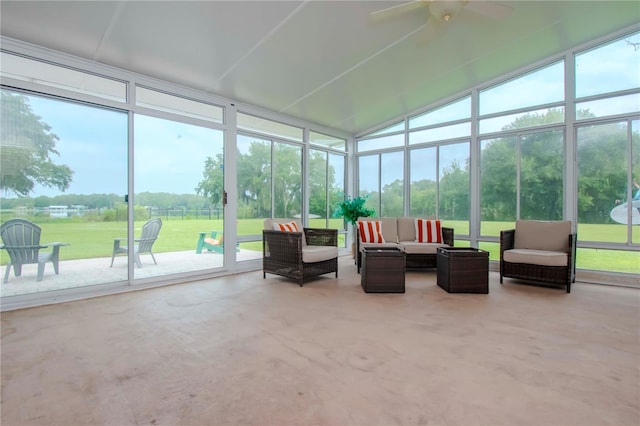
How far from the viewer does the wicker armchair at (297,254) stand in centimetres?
438

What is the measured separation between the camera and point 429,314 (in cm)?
314

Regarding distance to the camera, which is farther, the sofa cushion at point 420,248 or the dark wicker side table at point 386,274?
the sofa cushion at point 420,248

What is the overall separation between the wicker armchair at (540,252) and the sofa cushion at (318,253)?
246cm

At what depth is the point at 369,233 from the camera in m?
5.38

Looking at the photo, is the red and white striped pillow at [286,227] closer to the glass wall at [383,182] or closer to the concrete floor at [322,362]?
the concrete floor at [322,362]

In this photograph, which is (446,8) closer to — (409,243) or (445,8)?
(445,8)

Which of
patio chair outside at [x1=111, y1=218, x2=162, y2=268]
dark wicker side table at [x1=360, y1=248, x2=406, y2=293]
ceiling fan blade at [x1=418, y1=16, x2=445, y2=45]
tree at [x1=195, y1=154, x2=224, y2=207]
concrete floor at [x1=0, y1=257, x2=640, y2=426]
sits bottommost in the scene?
concrete floor at [x1=0, y1=257, x2=640, y2=426]

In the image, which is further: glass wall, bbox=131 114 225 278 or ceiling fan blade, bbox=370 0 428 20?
glass wall, bbox=131 114 225 278

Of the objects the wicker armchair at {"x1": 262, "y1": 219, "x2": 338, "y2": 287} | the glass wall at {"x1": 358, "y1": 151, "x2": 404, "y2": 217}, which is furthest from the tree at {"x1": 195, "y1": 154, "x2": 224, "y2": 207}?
the glass wall at {"x1": 358, "y1": 151, "x2": 404, "y2": 217}

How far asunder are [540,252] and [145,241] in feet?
17.8

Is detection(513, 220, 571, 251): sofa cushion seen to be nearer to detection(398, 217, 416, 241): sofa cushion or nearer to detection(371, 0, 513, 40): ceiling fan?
detection(398, 217, 416, 241): sofa cushion

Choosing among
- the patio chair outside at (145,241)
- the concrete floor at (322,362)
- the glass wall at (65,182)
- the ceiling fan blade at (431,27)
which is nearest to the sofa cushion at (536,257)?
the concrete floor at (322,362)

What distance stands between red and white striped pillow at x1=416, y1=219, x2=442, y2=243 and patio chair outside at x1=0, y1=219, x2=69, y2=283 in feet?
17.1

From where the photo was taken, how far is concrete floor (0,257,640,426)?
1594 mm
